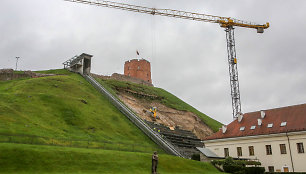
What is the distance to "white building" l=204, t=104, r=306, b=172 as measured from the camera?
41.0 meters

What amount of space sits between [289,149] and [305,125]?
419 centimetres

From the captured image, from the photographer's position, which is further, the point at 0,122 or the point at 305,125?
the point at 305,125

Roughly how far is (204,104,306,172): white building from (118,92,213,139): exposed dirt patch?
1827 centimetres

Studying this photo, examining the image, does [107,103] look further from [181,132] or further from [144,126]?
[181,132]

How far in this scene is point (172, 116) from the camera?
76375mm

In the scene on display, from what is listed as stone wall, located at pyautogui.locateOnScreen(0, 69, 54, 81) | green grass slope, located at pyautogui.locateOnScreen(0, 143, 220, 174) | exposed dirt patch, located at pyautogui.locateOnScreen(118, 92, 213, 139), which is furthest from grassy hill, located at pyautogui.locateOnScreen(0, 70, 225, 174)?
exposed dirt patch, located at pyautogui.locateOnScreen(118, 92, 213, 139)

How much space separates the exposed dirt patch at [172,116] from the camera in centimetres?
6969

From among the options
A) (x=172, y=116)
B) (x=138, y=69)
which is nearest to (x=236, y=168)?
(x=172, y=116)

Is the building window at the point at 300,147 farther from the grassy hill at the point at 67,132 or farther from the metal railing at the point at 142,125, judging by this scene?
the metal railing at the point at 142,125

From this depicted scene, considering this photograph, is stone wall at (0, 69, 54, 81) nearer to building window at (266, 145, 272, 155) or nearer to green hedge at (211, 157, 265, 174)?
green hedge at (211, 157, 265, 174)

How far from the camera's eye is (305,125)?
134 feet

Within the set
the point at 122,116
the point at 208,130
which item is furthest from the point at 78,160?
the point at 208,130

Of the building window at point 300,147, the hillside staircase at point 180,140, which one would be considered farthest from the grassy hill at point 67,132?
the building window at point 300,147

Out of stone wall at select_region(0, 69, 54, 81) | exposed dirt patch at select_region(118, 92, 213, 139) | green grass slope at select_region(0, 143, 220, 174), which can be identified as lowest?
green grass slope at select_region(0, 143, 220, 174)
